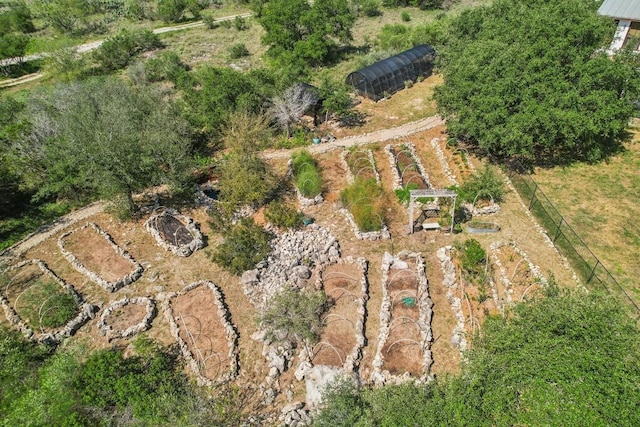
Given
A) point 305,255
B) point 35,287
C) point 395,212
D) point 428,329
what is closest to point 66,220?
point 35,287

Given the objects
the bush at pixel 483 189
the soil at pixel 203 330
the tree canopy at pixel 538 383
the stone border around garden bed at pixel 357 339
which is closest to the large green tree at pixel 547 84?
the bush at pixel 483 189

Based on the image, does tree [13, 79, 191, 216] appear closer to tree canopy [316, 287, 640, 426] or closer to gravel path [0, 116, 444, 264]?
gravel path [0, 116, 444, 264]

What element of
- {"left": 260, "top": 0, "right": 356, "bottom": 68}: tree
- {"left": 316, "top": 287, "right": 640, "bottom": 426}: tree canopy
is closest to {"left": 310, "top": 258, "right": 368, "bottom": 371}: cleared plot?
{"left": 316, "top": 287, "right": 640, "bottom": 426}: tree canopy

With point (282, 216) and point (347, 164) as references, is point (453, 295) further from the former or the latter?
point (347, 164)

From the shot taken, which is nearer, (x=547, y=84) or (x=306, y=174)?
(x=547, y=84)

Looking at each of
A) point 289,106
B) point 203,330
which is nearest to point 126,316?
point 203,330

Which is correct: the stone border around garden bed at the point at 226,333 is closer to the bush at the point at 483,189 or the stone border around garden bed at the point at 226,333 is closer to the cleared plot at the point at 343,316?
the cleared plot at the point at 343,316

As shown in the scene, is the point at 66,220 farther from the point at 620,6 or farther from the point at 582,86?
the point at 620,6
